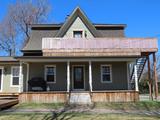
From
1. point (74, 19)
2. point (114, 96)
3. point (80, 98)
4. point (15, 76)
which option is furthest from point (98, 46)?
point (15, 76)

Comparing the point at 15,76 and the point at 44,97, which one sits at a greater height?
the point at 15,76

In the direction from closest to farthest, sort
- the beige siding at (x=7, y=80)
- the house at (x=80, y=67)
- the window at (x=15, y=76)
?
the house at (x=80, y=67), the beige siding at (x=7, y=80), the window at (x=15, y=76)

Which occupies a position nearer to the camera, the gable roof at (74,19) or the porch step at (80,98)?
the porch step at (80,98)

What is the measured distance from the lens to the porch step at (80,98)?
1756cm

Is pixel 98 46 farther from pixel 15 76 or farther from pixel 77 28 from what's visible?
pixel 15 76

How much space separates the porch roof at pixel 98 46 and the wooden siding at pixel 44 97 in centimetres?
433

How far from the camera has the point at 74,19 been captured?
23766mm

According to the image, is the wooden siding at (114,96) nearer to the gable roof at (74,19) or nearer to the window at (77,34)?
the gable roof at (74,19)

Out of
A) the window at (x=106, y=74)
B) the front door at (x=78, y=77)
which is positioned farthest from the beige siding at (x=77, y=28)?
the window at (x=106, y=74)

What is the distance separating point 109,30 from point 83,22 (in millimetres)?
3180

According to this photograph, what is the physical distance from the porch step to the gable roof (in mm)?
7080

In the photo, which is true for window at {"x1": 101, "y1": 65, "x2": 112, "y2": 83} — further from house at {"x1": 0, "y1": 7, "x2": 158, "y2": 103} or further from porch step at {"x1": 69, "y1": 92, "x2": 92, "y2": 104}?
porch step at {"x1": 69, "y1": 92, "x2": 92, "y2": 104}

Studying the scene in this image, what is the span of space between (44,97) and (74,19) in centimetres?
908

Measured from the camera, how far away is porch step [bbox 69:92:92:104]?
17.6m
